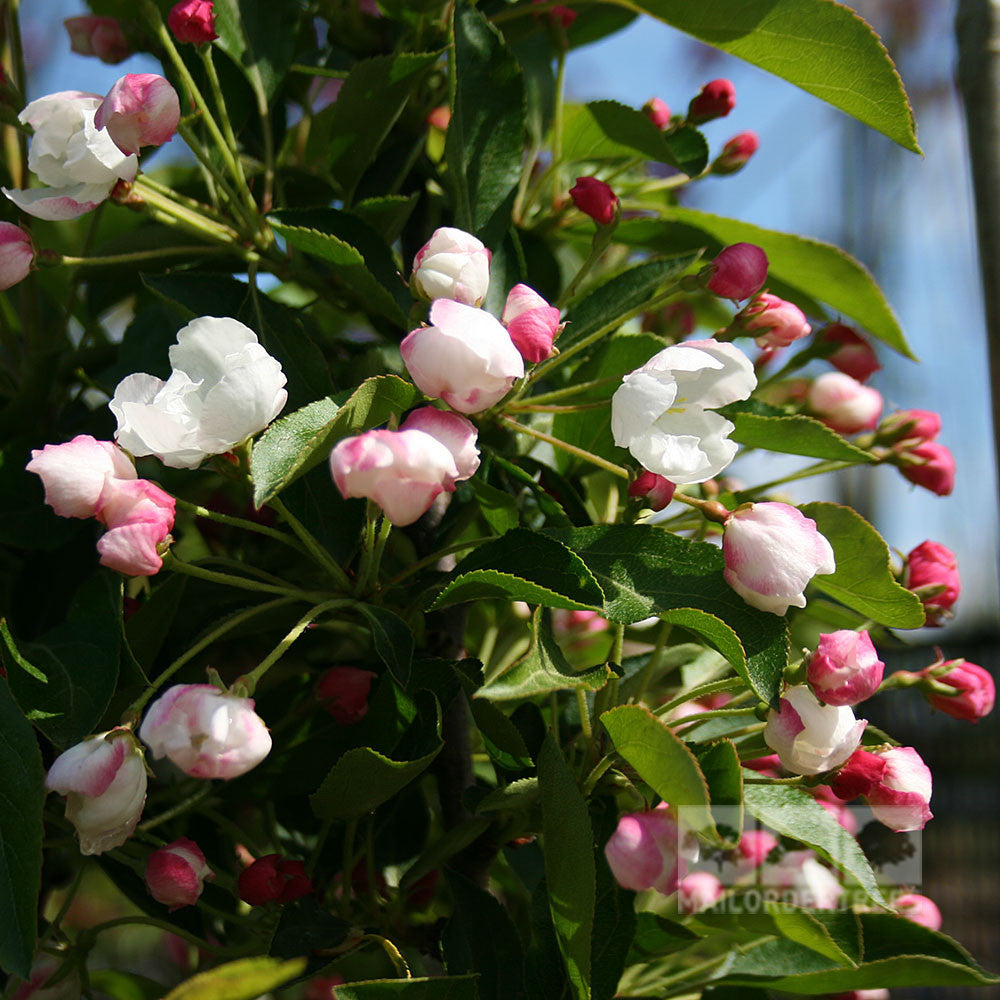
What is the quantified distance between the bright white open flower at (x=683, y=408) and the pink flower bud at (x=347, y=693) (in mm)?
244

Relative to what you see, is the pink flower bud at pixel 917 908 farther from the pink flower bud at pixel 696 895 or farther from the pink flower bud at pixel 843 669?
the pink flower bud at pixel 843 669

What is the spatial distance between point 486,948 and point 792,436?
35 cm

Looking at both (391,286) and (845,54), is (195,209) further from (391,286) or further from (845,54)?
(845,54)

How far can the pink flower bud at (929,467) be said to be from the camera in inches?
31.7

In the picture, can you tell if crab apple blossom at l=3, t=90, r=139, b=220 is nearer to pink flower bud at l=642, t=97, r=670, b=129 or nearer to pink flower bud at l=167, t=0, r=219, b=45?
pink flower bud at l=167, t=0, r=219, b=45

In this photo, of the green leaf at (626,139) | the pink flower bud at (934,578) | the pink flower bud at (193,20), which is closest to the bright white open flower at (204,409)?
the pink flower bud at (193,20)

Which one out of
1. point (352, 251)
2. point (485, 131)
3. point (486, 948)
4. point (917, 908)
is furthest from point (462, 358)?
point (917, 908)

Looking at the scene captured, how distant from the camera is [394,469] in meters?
0.50

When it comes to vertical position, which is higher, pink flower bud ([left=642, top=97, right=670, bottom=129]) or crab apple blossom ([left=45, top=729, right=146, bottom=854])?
pink flower bud ([left=642, top=97, right=670, bottom=129])

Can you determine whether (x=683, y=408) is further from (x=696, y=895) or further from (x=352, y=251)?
(x=696, y=895)

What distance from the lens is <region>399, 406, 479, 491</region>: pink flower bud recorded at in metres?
0.53

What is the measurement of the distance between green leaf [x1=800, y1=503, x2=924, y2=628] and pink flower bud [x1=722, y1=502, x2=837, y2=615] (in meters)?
0.04

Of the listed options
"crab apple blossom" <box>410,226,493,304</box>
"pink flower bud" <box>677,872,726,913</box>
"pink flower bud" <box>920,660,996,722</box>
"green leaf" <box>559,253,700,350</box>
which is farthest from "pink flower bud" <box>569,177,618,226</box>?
"pink flower bud" <box>677,872,726,913</box>

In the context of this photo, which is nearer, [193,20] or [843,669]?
[843,669]
